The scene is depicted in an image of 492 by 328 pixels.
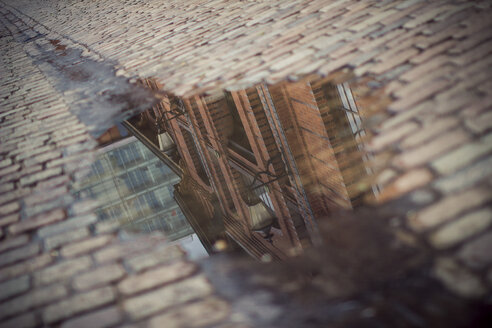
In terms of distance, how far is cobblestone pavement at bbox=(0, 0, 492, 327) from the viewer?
5.53 ft

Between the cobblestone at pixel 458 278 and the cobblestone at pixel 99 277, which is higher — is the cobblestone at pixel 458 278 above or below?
below

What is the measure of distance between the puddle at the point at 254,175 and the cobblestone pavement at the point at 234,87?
1.58ft

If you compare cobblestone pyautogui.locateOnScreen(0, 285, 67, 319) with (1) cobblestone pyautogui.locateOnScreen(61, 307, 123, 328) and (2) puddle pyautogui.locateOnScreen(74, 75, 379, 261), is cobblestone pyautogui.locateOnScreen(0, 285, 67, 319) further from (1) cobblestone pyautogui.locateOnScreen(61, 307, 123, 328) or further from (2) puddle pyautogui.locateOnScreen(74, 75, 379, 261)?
(2) puddle pyautogui.locateOnScreen(74, 75, 379, 261)

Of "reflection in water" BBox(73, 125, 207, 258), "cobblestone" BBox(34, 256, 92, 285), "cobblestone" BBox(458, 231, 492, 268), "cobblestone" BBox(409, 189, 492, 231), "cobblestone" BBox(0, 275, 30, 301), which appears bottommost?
"reflection in water" BBox(73, 125, 207, 258)

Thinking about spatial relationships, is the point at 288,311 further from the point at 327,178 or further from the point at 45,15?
the point at 45,15

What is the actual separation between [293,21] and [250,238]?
3001mm

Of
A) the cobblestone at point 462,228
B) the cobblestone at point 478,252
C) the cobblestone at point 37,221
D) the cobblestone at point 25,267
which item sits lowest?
the cobblestone at point 478,252

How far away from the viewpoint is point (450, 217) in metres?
1.59

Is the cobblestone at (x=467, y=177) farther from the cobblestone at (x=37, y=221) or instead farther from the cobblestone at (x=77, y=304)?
the cobblestone at (x=37, y=221)

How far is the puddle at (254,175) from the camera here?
4801mm

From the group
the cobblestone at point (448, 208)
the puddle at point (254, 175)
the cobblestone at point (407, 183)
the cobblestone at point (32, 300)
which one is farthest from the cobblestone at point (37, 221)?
the cobblestone at point (448, 208)

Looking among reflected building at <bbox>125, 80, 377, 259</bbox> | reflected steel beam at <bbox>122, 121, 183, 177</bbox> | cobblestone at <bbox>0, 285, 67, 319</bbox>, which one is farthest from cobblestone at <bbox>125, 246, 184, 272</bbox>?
reflected steel beam at <bbox>122, 121, 183, 177</bbox>

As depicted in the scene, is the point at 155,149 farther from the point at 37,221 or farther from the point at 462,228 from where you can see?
the point at 462,228

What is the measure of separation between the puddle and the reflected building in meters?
0.01
